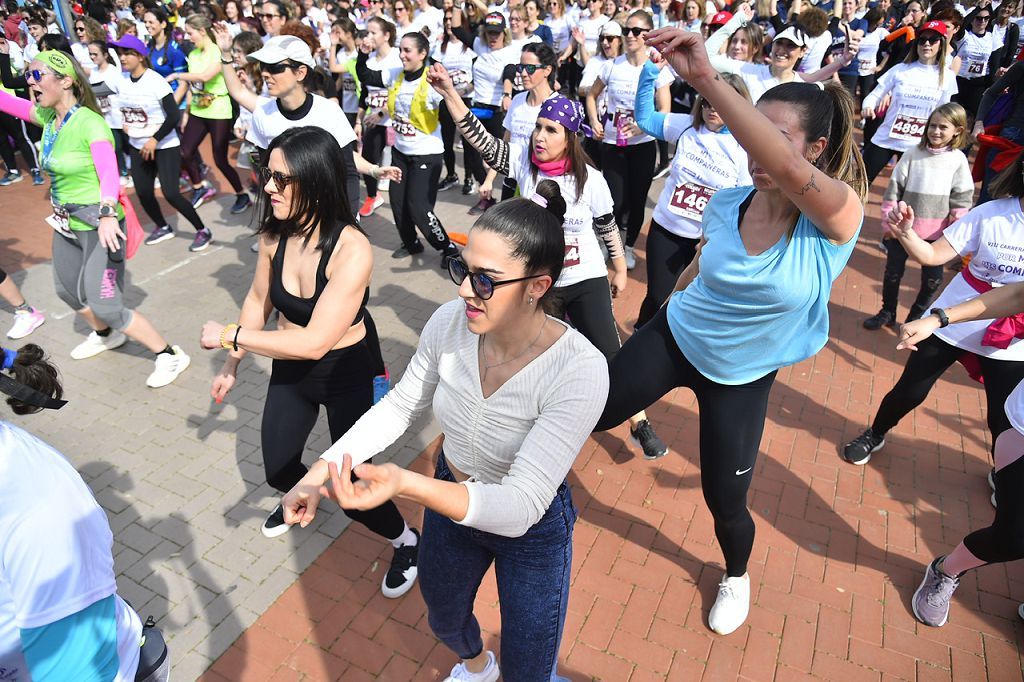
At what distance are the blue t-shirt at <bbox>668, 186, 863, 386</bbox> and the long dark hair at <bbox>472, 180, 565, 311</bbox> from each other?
0.73 metres

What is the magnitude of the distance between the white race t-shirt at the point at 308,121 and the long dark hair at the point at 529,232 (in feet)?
11.6

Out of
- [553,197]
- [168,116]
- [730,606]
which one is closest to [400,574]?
[730,606]

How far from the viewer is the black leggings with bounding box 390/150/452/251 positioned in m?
6.07

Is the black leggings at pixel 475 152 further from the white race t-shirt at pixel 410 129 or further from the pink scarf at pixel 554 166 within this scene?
the pink scarf at pixel 554 166

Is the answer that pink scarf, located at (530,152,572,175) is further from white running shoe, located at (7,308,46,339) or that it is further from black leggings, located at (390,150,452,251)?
white running shoe, located at (7,308,46,339)

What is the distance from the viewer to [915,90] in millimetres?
6117

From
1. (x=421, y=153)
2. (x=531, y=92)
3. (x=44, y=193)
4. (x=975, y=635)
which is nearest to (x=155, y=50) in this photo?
(x=44, y=193)

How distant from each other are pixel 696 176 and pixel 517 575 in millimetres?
2903

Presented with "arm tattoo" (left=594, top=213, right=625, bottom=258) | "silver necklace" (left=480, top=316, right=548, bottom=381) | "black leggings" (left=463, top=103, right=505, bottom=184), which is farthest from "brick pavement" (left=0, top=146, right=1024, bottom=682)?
"black leggings" (left=463, top=103, right=505, bottom=184)

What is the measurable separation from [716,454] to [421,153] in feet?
14.7

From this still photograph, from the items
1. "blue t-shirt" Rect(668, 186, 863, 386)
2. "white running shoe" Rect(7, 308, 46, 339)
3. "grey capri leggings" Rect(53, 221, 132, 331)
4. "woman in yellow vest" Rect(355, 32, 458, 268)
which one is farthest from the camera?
"woman in yellow vest" Rect(355, 32, 458, 268)

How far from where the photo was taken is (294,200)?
9.12 feet

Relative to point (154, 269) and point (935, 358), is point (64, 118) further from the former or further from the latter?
point (935, 358)

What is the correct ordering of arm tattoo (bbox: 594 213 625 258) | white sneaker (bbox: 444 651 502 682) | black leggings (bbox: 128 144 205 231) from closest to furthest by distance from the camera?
1. white sneaker (bbox: 444 651 502 682)
2. arm tattoo (bbox: 594 213 625 258)
3. black leggings (bbox: 128 144 205 231)
